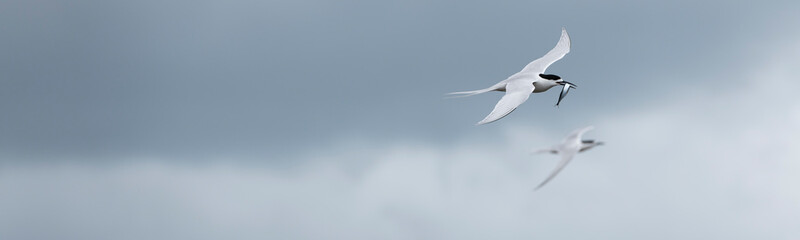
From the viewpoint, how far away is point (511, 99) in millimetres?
17766

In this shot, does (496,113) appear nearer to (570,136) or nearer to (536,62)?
(570,136)


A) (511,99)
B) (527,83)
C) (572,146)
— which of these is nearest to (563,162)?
(572,146)

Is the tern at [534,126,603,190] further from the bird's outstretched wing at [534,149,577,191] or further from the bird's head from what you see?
the bird's head

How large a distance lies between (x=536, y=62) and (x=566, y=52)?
121cm

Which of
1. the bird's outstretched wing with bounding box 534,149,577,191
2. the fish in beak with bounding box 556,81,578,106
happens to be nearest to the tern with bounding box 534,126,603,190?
the bird's outstretched wing with bounding box 534,149,577,191

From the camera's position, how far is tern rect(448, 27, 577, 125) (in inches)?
670

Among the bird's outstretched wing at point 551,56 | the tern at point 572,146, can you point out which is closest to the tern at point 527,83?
the bird's outstretched wing at point 551,56

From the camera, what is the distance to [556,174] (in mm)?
13047

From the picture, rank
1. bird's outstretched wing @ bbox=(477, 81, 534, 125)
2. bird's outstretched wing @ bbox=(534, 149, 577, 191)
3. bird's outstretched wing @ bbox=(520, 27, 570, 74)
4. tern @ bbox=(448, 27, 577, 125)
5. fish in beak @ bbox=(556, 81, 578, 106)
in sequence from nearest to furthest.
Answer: bird's outstretched wing @ bbox=(534, 149, 577, 191)
bird's outstretched wing @ bbox=(477, 81, 534, 125)
tern @ bbox=(448, 27, 577, 125)
fish in beak @ bbox=(556, 81, 578, 106)
bird's outstretched wing @ bbox=(520, 27, 570, 74)

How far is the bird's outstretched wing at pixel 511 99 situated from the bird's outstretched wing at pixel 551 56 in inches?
107

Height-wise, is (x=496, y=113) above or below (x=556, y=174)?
above

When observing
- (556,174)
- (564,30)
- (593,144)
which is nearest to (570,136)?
(593,144)

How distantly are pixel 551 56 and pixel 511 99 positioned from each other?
6628 millimetres

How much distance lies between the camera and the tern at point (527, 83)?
17016mm
